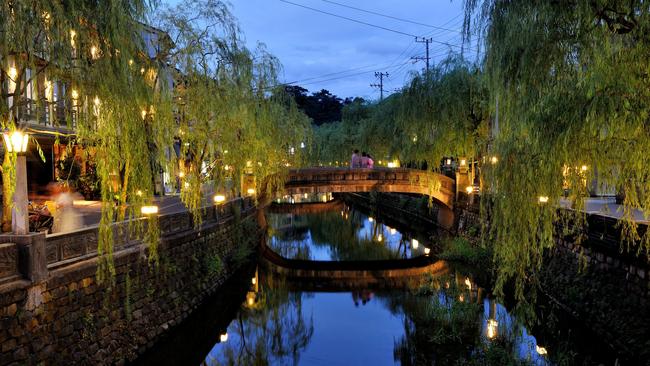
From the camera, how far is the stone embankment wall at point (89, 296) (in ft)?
25.4

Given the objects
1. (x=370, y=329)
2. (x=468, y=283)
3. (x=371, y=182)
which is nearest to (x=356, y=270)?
(x=468, y=283)

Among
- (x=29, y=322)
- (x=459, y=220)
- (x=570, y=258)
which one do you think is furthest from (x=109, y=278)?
(x=459, y=220)

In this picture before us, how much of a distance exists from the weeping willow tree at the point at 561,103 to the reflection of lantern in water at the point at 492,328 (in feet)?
11.8

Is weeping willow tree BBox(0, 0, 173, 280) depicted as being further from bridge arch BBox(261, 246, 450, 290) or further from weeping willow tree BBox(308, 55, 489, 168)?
weeping willow tree BBox(308, 55, 489, 168)

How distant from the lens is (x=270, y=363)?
12305 millimetres

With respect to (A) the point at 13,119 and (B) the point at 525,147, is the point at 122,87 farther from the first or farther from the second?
(B) the point at 525,147

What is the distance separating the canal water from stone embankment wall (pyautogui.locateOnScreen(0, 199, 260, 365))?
2.37 ft

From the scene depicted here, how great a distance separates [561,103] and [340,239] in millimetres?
23431

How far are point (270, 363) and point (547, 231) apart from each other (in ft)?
23.9

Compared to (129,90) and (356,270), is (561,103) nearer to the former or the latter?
(129,90)

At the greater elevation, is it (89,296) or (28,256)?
(28,256)

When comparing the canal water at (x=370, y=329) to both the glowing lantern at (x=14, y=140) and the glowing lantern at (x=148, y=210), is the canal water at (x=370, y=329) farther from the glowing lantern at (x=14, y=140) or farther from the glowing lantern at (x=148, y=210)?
the glowing lantern at (x=14, y=140)

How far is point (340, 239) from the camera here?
3014cm

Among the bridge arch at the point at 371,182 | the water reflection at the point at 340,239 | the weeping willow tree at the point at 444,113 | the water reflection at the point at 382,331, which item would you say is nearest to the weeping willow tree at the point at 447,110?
the weeping willow tree at the point at 444,113
